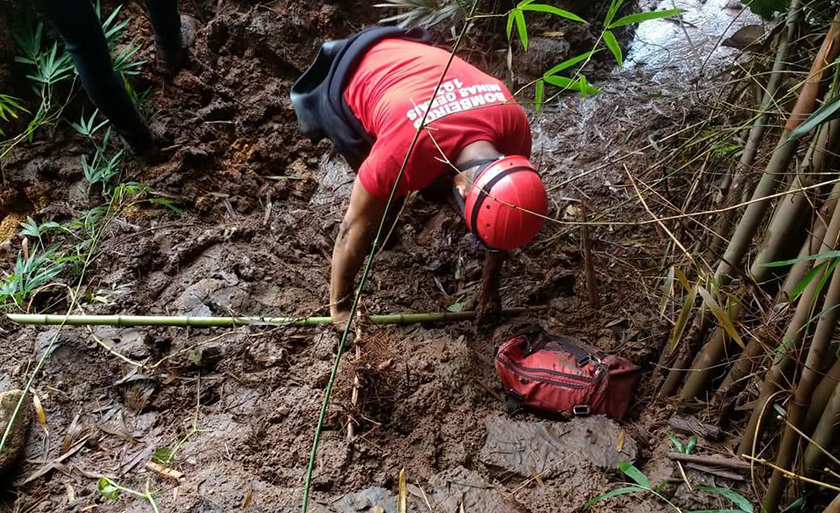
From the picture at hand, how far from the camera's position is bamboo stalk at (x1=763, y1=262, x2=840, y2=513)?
130 centimetres

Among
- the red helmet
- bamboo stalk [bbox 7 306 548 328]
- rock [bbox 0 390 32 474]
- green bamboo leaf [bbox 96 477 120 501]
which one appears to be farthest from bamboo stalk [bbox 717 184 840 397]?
rock [bbox 0 390 32 474]

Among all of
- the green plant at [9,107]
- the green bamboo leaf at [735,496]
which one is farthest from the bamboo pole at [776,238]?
the green plant at [9,107]

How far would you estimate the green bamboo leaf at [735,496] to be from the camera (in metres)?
1.50

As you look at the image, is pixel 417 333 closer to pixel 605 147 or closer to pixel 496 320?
pixel 496 320

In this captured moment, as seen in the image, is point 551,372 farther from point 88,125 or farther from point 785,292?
point 88,125

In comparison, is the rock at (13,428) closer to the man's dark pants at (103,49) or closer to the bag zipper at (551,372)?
the man's dark pants at (103,49)

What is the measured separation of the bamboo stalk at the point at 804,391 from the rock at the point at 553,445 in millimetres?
422

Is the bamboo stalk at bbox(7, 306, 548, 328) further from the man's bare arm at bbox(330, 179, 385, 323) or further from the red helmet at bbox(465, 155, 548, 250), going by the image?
Result: the red helmet at bbox(465, 155, 548, 250)

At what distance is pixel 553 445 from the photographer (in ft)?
6.30

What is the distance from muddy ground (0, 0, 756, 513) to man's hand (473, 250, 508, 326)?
0.07 m

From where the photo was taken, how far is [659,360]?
207 centimetres

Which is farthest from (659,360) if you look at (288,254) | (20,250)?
(20,250)

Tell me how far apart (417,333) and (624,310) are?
0.90 m

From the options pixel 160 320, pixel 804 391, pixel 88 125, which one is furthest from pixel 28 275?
pixel 804 391
